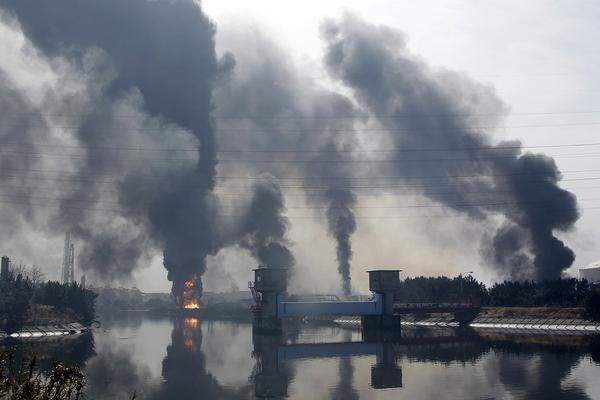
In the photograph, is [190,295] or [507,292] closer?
[507,292]

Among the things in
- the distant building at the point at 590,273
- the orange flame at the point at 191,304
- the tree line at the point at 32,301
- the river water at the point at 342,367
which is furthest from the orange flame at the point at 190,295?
the distant building at the point at 590,273

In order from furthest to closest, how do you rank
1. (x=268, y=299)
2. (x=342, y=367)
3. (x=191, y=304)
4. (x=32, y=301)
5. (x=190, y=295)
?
1. (x=191, y=304)
2. (x=190, y=295)
3. (x=32, y=301)
4. (x=268, y=299)
5. (x=342, y=367)

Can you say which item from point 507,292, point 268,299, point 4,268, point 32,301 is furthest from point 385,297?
point 4,268

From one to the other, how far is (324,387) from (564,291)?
87.8 metres

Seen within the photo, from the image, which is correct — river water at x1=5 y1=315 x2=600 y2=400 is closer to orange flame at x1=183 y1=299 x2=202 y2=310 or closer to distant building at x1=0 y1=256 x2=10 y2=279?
distant building at x1=0 y1=256 x2=10 y2=279

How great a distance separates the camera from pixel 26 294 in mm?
127188

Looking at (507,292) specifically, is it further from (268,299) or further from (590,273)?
(590,273)

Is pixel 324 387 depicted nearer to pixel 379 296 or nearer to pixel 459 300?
pixel 379 296

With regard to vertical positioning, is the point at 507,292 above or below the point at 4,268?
below

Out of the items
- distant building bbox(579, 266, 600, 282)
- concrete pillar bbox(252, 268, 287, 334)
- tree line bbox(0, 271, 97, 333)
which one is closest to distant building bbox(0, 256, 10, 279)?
tree line bbox(0, 271, 97, 333)

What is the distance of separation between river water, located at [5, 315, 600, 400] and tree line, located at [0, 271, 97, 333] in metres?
13.5

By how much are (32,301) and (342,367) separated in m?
88.1

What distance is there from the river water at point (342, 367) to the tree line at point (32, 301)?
13527 millimetres

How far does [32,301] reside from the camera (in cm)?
13250
